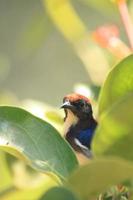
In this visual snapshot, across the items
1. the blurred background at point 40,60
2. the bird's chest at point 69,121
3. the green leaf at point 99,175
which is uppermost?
the blurred background at point 40,60

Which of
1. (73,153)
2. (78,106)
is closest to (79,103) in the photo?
(78,106)

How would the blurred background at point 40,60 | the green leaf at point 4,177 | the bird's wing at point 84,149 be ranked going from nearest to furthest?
the bird's wing at point 84,149 → the green leaf at point 4,177 → the blurred background at point 40,60

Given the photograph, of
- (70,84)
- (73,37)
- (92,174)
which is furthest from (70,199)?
(70,84)

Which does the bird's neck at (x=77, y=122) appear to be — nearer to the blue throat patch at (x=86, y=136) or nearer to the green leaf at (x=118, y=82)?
the blue throat patch at (x=86, y=136)

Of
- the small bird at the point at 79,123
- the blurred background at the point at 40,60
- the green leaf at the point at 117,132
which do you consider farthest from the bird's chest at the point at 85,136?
the blurred background at the point at 40,60

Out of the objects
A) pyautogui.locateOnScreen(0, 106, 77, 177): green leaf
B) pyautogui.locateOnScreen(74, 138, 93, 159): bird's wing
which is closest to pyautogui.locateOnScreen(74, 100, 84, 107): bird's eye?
pyautogui.locateOnScreen(74, 138, 93, 159): bird's wing

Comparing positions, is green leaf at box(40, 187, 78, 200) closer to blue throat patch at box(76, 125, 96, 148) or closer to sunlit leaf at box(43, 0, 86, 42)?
blue throat patch at box(76, 125, 96, 148)

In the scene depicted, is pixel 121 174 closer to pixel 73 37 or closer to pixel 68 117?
pixel 68 117
